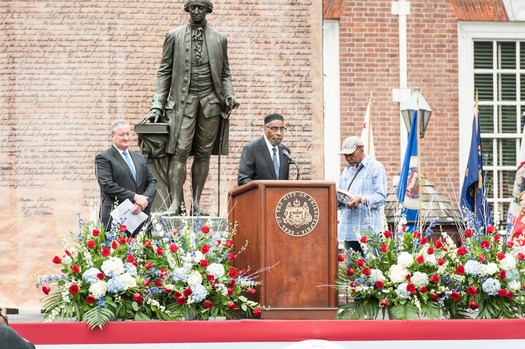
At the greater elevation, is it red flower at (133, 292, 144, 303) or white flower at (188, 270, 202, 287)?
white flower at (188, 270, 202, 287)

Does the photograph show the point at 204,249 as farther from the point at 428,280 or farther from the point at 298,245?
the point at 428,280

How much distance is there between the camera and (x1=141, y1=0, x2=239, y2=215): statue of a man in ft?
31.4

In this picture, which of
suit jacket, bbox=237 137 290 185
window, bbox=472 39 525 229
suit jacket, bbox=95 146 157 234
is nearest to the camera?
suit jacket, bbox=95 146 157 234

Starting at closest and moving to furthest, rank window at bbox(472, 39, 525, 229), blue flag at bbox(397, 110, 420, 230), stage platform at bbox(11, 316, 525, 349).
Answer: stage platform at bbox(11, 316, 525, 349)
blue flag at bbox(397, 110, 420, 230)
window at bbox(472, 39, 525, 229)

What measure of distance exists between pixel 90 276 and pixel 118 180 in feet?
6.06

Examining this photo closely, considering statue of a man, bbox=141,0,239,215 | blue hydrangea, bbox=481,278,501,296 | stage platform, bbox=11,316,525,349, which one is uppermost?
statue of a man, bbox=141,0,239,215

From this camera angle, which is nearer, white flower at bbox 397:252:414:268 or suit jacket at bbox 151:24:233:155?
white flower at bbox 397:252:414:268

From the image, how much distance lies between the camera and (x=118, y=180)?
344 inches

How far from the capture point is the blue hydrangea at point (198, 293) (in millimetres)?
6996

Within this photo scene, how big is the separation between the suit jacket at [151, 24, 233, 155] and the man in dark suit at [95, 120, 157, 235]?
Result: 91 centimetres

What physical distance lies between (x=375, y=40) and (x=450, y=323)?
964 centimetres

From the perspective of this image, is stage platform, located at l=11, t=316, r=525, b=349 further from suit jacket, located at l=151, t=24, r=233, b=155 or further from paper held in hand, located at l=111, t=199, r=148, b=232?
suit jacket, located at l=151, t=24, r=233, b=155

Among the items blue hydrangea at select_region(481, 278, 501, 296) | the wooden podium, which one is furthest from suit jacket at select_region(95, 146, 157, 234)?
blue hydrangea at select_region(481, 278, 501, 296)

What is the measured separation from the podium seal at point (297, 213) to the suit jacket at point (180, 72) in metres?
2.76
